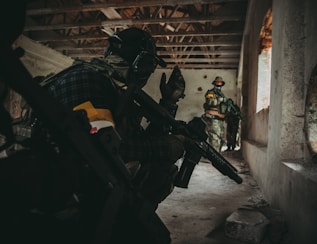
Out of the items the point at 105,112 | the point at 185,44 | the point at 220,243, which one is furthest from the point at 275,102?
the point at 185,44

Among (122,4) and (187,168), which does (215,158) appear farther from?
(122,4)

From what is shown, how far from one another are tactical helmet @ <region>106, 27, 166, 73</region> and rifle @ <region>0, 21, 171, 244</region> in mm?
879

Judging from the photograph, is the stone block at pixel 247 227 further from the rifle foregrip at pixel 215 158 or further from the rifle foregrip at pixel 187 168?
the rifle foregrip at pixel 187 168

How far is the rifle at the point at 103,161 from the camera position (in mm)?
880

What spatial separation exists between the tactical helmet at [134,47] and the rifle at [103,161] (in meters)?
0.88

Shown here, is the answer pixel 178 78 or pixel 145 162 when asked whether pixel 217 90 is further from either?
pixel 145 162

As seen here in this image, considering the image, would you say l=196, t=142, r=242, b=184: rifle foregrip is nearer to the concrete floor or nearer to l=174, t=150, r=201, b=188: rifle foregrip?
l=174, t=150, r=201, b=188: rifle foregrip

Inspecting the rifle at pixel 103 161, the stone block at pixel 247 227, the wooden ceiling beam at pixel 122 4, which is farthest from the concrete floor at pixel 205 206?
the wooden ceiling beam at pixel 122 4

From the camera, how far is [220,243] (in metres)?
1.97

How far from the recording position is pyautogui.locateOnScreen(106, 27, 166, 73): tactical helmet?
1906 millimetres

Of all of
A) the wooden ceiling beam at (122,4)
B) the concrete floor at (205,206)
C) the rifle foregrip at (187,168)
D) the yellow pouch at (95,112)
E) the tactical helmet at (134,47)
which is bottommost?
the concrete floor at (205,206)

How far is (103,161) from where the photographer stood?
3.76ft

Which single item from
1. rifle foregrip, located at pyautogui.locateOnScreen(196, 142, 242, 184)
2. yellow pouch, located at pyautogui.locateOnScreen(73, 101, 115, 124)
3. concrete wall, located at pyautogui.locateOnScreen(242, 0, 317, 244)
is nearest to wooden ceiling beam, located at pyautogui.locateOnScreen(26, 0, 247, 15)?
concrete wall, located at pyautogui.locateOnScreen(242, 0, 317, 244)

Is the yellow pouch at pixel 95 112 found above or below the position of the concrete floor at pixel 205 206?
above
